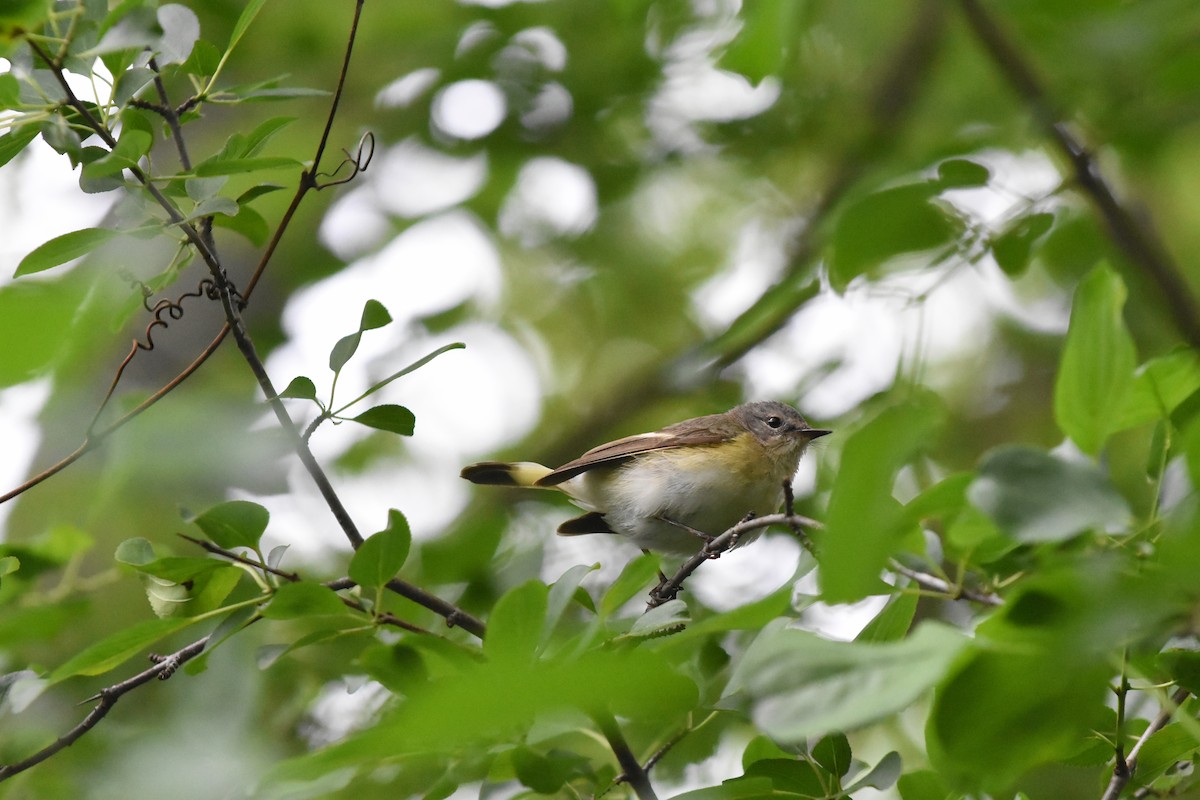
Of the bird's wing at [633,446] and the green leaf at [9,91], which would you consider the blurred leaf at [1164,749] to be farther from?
the bird's wing at [633,446]

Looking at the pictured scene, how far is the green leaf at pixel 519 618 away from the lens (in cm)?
145

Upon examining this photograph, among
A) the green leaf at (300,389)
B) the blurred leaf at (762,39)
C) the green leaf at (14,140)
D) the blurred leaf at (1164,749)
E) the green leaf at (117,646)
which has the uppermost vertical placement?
the green leaf at (14,140)

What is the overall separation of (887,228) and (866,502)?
0.83 meters

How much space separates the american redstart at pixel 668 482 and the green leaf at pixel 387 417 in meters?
1.94

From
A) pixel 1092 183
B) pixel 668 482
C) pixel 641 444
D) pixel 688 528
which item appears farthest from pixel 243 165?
pixel 641 444

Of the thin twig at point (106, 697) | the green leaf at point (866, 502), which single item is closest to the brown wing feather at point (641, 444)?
the thin twig at point (106, 697)

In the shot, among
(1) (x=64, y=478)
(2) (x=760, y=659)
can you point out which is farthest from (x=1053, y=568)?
(1) (x=64, y=478)

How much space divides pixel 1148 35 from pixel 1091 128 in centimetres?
68

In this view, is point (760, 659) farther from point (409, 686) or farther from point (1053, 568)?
point (409, 686)

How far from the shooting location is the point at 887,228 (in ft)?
5.67

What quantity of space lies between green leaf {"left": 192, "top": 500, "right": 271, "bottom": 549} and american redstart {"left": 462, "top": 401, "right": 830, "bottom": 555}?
1997 mm

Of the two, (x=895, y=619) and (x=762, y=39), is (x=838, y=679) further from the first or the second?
(x=762, y=39)

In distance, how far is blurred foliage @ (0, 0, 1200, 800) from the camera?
1038 mm

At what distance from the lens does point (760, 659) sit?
1.12 meters
